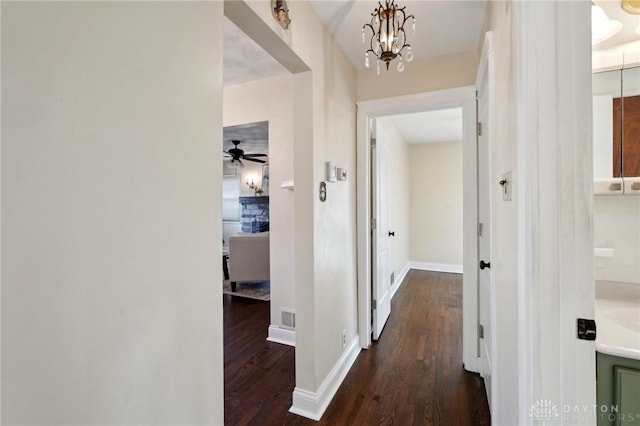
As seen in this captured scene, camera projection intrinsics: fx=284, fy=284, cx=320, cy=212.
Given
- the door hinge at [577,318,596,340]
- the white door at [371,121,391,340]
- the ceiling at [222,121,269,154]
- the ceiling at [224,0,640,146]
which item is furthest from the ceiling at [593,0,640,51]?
the ceiling at [222,121,269,154]

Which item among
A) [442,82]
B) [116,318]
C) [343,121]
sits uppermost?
[442,82]

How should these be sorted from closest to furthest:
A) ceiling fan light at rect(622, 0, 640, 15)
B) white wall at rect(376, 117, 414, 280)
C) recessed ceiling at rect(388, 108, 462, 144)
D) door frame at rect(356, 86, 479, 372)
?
1. ceiling fan light at rect(622, 0, 640, 15)
2. door frame at rect(356, 86, 479, 372)
3. recessed ceiling at rect(388, 108, 462, 144)
4. white wall at rect(376, 117, 414, 280)

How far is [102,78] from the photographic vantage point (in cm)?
68

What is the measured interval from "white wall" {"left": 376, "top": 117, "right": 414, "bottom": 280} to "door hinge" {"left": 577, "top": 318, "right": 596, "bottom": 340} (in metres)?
3.08

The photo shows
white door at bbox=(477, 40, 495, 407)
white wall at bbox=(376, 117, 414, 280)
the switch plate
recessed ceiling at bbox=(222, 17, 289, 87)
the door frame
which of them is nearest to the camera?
the switch plate

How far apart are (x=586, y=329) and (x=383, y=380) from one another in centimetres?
160

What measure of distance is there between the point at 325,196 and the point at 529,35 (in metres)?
1.29

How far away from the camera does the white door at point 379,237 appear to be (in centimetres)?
275

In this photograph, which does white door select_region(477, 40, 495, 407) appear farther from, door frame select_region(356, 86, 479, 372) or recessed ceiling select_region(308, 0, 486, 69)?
recessed ceiling select_region(308, 0, 486, 69)

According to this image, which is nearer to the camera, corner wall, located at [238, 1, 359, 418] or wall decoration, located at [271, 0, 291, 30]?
wall decoration, located at [271, 0, 291, 30]

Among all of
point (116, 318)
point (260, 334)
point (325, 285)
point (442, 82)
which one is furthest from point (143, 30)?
point (260, 334)

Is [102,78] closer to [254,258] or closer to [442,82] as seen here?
[442,82]

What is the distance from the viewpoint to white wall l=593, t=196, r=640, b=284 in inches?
53.4

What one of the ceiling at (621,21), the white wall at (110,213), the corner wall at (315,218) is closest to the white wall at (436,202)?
the corner wall at (315,218)
